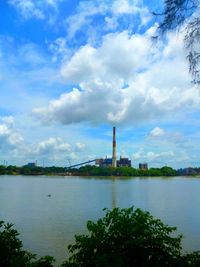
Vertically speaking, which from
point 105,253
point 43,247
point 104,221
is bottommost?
point 43,247

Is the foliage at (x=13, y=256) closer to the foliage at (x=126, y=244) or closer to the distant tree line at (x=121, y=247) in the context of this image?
the distant tree line at (x=121, y=247)

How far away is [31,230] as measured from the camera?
100ft

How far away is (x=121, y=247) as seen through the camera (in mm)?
8211

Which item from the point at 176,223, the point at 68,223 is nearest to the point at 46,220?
the point at 68,223

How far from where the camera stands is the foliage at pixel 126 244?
8.02m

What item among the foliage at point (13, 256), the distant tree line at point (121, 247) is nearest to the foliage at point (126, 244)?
the distant tree line at point (121, 247)

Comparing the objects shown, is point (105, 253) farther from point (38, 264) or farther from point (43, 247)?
point (43, 247)

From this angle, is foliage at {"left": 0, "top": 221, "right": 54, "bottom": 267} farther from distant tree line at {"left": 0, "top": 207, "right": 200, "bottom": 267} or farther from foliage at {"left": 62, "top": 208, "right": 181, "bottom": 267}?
foliage at {"left": 62, "top": 208, "right": 181, "bottom": 267}

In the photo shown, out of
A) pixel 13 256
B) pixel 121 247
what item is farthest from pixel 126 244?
pixel 13 256

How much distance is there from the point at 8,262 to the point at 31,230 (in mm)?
23306

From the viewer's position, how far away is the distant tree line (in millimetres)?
8008

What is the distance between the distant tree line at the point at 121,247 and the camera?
26.3 feet

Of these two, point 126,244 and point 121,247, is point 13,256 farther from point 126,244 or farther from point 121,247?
point 126,244

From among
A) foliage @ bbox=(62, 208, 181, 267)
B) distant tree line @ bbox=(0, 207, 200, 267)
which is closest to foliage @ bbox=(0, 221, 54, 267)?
distant tree line @ bbox=(0, 207, 200, 267)
